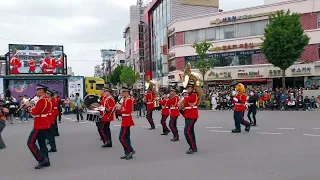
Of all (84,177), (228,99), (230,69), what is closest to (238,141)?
(84,177)

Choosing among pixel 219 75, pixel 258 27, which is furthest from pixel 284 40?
pixel 219 75

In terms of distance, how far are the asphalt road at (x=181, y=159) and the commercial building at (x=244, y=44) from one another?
78.6 ft

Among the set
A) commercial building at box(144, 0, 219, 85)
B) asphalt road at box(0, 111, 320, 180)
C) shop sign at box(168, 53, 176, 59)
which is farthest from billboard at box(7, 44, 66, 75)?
asphalt road at box(0, 111, 320, 180)

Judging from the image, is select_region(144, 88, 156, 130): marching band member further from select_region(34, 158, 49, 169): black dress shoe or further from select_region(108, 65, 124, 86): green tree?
select_region(108, 65, 124, 86): green tree

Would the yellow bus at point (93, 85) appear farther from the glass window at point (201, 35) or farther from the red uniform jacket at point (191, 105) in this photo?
the red uniform jacket at point (191, 105)

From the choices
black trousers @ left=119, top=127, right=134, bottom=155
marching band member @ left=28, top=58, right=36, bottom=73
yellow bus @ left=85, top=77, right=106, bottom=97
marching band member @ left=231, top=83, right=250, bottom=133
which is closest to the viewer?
black trousers @ left=119, top=127, right=134, bottom=155

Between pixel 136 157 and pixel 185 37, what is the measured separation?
113 feet

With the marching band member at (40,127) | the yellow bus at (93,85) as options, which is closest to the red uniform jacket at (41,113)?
the marching band member at (40,127)

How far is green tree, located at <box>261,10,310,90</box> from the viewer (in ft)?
94.2

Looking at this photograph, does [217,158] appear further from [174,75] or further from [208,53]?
[174,75]

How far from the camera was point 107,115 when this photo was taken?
10.0 metres

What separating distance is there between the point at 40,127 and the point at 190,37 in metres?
35.1

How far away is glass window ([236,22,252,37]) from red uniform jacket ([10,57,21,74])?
22.1 meters

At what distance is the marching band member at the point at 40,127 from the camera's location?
25.1 feet
